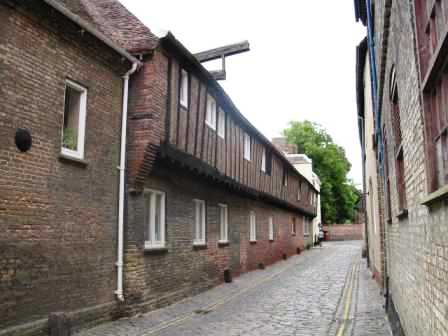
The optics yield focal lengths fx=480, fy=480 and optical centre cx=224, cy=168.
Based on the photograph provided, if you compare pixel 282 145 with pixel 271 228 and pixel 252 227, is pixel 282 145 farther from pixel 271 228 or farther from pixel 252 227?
pixel 252 227

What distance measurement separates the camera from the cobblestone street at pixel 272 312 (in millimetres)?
8625

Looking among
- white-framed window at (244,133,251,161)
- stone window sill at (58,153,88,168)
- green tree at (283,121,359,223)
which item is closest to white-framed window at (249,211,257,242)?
white-framed window at (244,133,251,161)

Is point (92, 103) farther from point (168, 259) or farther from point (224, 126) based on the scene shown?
point (224, 126)

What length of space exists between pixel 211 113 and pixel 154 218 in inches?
177

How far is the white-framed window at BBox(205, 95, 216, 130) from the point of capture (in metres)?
14.1

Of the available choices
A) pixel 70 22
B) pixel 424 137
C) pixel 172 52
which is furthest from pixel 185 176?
pixel 424 137

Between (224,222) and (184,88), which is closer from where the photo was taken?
(184,88)

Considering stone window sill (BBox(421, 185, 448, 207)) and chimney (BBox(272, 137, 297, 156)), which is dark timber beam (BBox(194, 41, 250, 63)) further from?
chimney (BBox(272, 137, 297, 156))

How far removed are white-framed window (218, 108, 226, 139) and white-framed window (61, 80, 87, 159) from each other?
21.4ft

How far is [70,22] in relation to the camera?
8391mm

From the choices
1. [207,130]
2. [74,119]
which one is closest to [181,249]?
[207,130]

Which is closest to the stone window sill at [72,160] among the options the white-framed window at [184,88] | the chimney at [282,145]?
the white-framed window at [184,88]

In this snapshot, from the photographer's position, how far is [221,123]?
1529 centimetres

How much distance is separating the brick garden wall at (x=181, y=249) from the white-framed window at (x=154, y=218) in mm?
181
